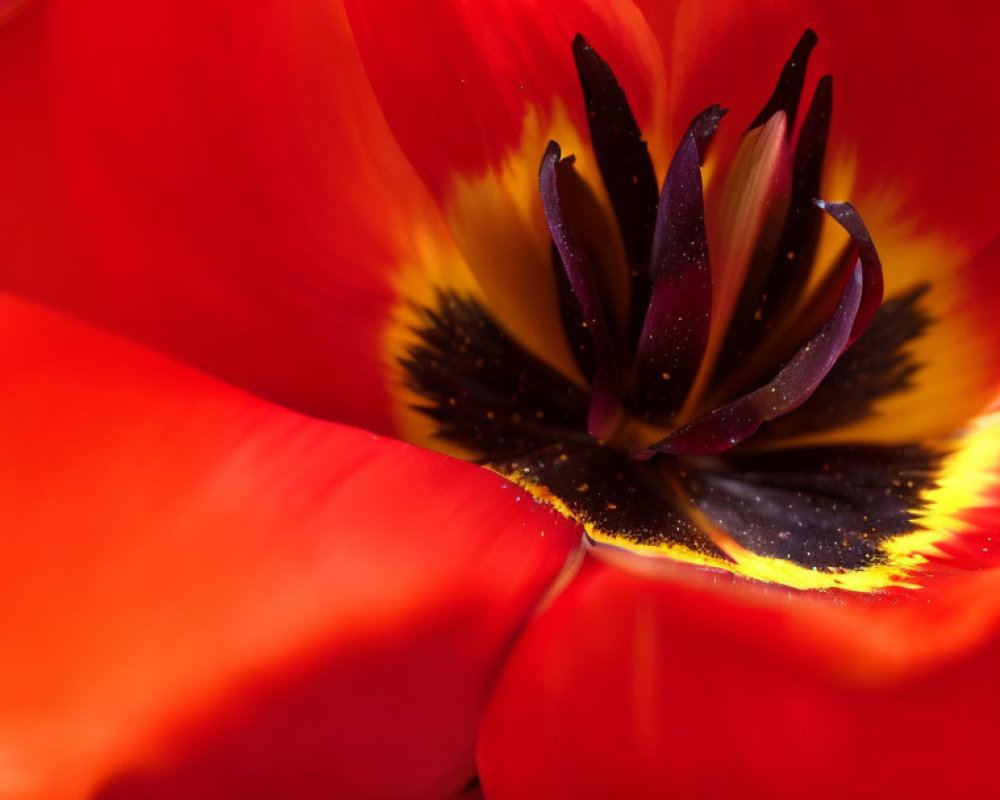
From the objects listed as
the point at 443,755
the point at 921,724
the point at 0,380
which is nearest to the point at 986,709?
the point at 921,724

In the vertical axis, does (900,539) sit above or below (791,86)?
below

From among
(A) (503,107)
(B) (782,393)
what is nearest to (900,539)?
(B) (782,393)

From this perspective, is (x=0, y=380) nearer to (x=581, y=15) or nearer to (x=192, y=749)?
(x=192, y=749)

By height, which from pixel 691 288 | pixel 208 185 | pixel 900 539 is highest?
pixel 208 185

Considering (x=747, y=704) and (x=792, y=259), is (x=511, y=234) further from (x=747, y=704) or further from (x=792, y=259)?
(x=747, y=704)

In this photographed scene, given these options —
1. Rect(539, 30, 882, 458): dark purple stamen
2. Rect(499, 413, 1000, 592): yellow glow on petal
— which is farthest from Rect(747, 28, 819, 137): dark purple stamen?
Rect(499, 413, 1000, 592): yellow glow on petal
